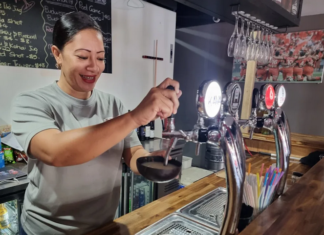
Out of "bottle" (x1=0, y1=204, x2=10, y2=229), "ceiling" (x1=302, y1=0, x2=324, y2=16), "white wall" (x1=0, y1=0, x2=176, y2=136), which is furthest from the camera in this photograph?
"ceiling" (x1=302, y1=0, x2=324, y2=16)

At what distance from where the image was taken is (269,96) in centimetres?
124

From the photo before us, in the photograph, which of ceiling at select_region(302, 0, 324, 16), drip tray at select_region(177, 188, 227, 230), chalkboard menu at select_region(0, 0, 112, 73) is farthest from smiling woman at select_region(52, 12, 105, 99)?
ceiling at select_region(302, 0, 324, 16)

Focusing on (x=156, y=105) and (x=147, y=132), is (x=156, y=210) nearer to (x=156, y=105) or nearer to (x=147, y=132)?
(x=156, y=105)

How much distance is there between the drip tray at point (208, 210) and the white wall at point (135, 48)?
1797 millimetres

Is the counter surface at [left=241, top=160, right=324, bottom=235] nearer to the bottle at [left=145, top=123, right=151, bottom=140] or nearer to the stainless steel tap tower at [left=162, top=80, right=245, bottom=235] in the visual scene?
the stainless steel tap tower at [left=162, top=80, right=245, bottom=235]

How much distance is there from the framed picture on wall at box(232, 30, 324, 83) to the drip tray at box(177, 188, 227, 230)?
2558mm

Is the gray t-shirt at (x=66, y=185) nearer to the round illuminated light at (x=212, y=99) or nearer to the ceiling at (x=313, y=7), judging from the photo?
the round illuminated light at (x=212, y=99)

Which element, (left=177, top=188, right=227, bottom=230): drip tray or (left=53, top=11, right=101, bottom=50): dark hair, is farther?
(left=177, top=188, right=227, bottom=230): drip tray

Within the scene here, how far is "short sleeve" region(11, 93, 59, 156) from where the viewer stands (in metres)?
0.84

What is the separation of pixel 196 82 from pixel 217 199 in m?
3.29

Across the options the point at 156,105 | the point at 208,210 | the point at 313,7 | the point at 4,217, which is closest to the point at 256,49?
the point at 208,210

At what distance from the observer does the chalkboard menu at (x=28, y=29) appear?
203 cm

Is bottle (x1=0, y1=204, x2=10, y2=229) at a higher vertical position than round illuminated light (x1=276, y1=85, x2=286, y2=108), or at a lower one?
lower

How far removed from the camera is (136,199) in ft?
8.78
